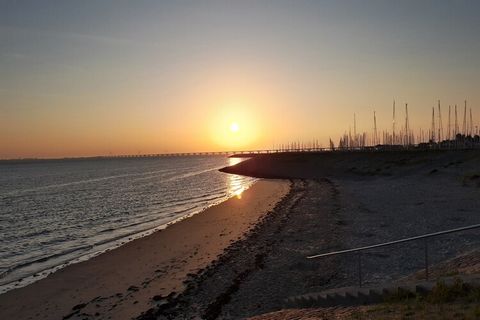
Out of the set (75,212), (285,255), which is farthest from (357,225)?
(75,212)

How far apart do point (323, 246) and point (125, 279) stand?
9.95 metres

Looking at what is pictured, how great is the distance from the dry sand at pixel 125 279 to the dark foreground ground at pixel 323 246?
1.09m

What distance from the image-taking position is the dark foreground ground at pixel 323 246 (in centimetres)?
1520

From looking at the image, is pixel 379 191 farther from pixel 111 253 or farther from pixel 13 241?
pixel 13 241

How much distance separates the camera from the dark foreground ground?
1520 centimetres

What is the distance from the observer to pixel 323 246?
72.2ft

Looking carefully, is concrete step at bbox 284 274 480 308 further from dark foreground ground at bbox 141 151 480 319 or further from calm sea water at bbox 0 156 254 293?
calm sea water at bbox 0 156 254 293

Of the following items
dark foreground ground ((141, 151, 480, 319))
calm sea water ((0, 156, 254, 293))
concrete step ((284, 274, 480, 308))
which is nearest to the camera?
concrete step ((284, 274, 480, 308))

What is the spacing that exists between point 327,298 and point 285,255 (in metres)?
8.95

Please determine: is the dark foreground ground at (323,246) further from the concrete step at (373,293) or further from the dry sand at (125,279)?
the concrete step at (373,293)

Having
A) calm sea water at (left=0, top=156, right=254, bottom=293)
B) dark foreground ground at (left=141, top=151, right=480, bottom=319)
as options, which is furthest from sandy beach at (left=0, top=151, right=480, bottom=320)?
calm sea water at (left=0, top=156, right=254, bottom=293)

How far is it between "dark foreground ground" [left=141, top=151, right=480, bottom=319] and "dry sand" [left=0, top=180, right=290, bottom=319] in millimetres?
1091

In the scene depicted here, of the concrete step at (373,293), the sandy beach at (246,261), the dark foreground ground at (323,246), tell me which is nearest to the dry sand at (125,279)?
the sandy beach at (246,261)

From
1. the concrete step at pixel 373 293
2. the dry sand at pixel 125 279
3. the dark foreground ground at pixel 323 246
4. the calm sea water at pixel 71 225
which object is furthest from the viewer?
the calm sea water at pixel 71 225
